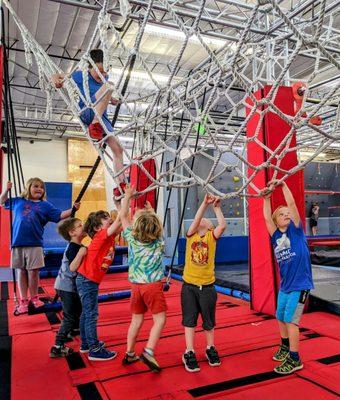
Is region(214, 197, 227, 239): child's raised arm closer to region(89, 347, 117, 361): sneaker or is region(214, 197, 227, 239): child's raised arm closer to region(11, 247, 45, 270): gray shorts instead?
region(89, 347, 117, 361): sneaker

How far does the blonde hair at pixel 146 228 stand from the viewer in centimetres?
220

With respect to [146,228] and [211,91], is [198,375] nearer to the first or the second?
[146,228]

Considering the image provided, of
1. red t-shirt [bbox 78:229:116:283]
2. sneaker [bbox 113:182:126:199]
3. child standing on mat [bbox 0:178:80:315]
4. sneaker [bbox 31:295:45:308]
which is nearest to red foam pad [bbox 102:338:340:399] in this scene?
red t-shirt [bbox 78:229:116:283]

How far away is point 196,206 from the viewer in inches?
320

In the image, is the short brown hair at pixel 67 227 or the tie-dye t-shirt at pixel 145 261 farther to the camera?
the short brown hair at pixel 67 227

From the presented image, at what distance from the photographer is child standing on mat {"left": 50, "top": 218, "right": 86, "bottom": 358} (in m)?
2.40

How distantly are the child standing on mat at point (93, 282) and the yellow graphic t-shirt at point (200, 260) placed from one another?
50cm

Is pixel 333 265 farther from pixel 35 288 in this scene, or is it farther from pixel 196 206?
pixel 35 288

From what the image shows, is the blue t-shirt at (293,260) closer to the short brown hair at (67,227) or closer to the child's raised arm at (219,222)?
the child's raised arm at (219,222)

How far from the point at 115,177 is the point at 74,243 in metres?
0.54

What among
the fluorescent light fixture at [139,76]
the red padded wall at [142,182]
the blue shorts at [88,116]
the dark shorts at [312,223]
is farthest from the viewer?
the dark shorts at [312,223]

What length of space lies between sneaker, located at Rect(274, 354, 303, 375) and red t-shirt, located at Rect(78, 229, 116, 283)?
3.91 feet

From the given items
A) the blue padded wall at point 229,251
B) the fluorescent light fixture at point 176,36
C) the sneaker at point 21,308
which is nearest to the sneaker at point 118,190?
the sneaker at point 21,308

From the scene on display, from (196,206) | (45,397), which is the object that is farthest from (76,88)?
(196,206)
